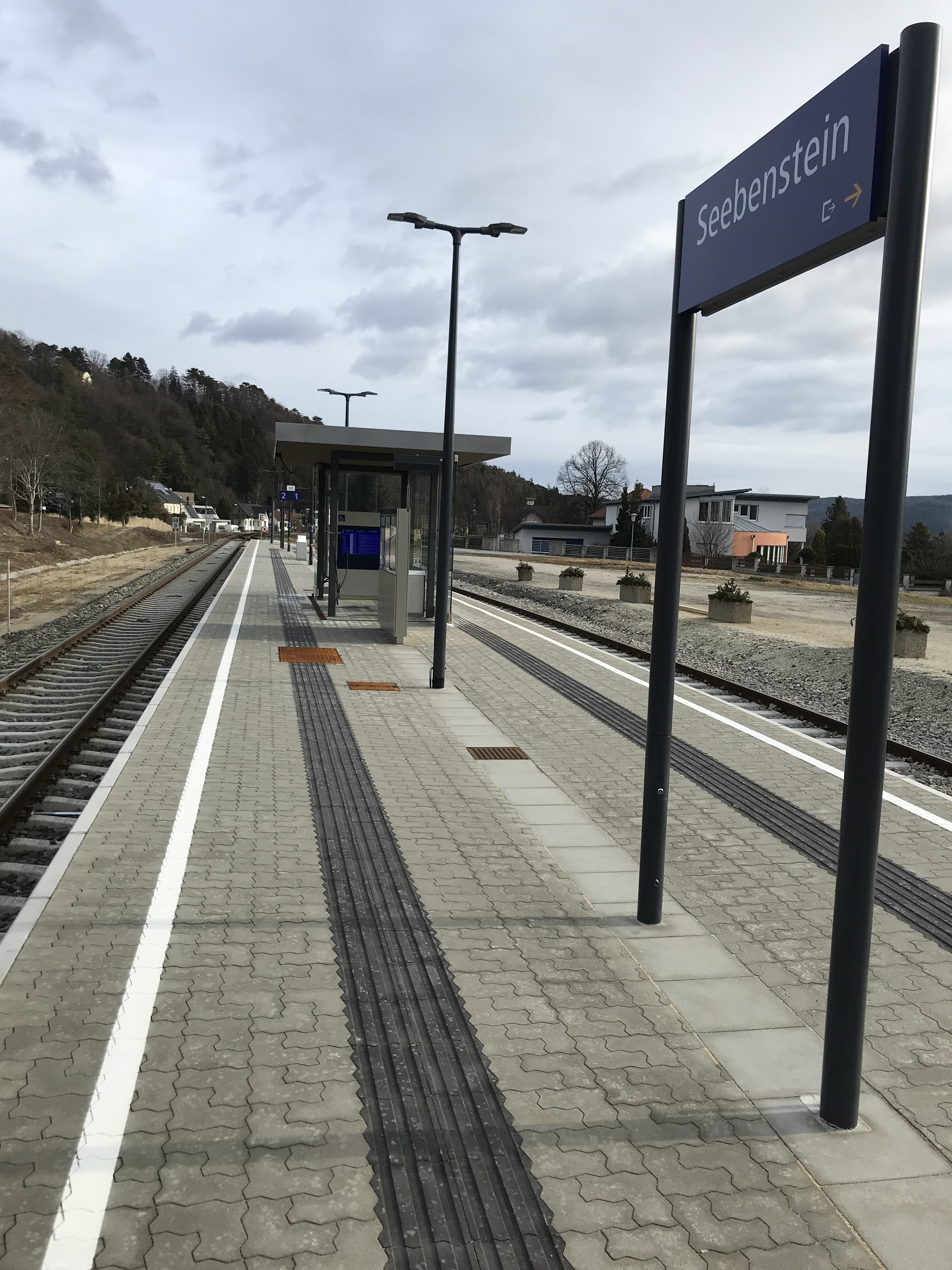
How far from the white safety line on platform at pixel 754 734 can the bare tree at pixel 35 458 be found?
54.4 meters

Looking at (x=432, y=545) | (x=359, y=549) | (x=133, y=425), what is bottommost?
(x=359, y=549)

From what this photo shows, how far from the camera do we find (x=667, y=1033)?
14.5ft

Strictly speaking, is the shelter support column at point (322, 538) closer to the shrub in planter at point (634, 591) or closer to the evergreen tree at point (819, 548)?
the shrub in planter at point (634, 591)

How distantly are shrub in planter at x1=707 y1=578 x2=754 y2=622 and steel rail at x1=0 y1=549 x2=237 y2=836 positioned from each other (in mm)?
13683

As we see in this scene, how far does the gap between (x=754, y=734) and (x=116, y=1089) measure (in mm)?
8378

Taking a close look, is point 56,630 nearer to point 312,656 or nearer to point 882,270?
point 312,656

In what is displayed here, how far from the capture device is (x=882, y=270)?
3.60 meters

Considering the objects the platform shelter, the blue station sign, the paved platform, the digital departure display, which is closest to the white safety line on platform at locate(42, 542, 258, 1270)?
the paved platform

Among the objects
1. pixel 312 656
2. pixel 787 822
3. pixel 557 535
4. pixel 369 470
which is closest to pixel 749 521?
pixel 557 535

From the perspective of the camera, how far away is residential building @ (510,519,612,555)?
94.1 metres

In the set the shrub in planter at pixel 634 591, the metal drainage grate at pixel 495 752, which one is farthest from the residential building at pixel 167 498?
the metal drainage grate at pixel 495 752

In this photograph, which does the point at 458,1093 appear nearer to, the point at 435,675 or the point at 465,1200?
the point at 465,1200

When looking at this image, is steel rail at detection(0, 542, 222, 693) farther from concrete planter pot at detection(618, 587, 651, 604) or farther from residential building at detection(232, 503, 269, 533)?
residential building at detection(232, 503, 269, 533)

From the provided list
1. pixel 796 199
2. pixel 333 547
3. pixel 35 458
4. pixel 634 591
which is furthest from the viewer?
pixel 35 458
